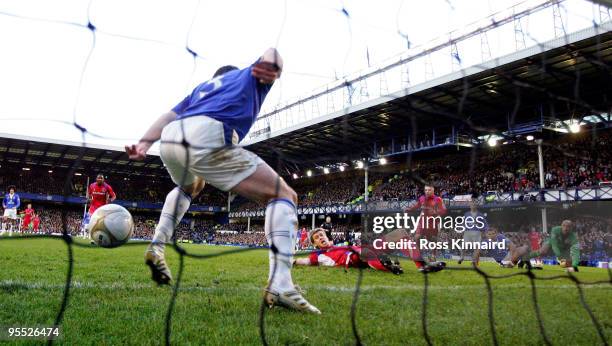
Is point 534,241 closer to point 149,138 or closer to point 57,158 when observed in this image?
point 149,138

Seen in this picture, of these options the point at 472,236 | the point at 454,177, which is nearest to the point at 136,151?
the point at 472,236

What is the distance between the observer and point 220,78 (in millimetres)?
2818

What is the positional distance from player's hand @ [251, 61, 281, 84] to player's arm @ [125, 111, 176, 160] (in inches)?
25.8

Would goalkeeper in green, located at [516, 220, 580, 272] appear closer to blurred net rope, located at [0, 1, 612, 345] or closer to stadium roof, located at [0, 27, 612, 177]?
blurred net rope, located at [0, 1, 612, 345]

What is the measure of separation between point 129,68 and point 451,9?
426 cm

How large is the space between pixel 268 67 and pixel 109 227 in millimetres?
2166

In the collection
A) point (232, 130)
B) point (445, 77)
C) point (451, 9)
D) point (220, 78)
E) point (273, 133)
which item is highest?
point (445, 77)

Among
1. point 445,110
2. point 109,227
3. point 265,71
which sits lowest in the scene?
point 109,227

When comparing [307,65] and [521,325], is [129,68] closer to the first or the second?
[307,65]

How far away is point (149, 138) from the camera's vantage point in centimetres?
266

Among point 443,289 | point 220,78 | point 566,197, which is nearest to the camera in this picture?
point 220,78

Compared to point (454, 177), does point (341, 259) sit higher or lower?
lower

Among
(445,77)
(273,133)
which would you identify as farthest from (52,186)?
(445,77)

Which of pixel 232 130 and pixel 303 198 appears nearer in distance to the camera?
pixel 232 130
